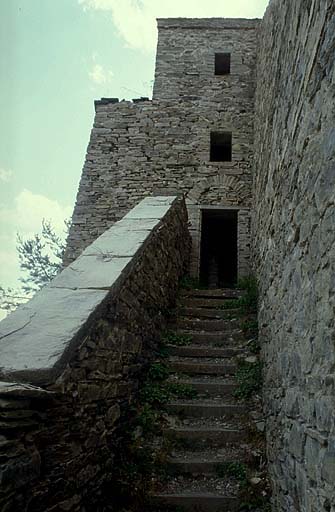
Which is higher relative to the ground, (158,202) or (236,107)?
Answer: (236,107)

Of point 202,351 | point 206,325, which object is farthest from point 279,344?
point 206,325

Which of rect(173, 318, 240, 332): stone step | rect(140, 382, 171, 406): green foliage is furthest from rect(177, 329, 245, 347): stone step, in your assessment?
rect(140, 382, 171, 406): green foliage

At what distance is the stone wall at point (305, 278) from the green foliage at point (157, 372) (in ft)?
3.20

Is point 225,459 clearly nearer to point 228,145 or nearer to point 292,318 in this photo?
point 292,318

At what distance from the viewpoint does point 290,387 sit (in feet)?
7.23

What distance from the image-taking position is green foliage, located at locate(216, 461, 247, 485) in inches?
108

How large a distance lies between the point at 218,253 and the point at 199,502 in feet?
23.3

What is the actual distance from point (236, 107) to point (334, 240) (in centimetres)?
725

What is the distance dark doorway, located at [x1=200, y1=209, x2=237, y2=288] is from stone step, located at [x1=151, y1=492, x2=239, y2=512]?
19.6ft

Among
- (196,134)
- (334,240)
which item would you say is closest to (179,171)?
(196,134)

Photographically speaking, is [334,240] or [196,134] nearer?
[334,240]

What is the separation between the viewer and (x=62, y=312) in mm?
2414

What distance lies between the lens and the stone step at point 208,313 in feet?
16.0

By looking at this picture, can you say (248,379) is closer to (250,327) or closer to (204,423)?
(204,423)
